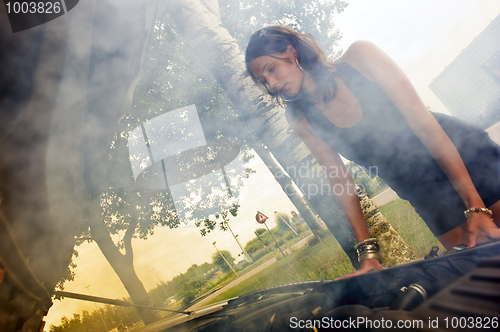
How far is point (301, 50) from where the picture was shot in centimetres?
145

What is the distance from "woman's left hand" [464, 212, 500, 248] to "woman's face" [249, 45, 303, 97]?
113 centimetres

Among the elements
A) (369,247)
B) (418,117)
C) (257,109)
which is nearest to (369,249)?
(369,247)

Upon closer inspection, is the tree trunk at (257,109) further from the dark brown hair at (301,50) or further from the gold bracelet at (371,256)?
the dark brown hair at (301,50)

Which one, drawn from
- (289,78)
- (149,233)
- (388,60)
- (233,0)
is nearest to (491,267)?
(388,60)

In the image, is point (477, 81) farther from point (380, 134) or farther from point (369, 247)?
point (369, 247)

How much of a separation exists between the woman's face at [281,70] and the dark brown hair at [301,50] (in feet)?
0.11

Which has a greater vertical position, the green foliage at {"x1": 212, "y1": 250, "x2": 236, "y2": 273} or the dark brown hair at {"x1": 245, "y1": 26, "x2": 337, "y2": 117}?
the dark brown hair at {"x1": 245, "y1": 26, "x2": 337, "y2": 117}

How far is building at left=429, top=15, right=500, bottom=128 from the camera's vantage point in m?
19.7

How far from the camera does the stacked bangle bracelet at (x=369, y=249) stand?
4.57 ft

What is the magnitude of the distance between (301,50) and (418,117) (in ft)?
2.65

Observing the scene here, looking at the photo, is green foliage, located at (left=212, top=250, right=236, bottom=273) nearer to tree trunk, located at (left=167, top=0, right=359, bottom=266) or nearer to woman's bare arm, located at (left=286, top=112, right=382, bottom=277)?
tree trunk, located at (left=167, top=0, right=359, bottom=266)

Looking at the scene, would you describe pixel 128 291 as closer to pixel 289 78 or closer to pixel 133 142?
pixel 133 142

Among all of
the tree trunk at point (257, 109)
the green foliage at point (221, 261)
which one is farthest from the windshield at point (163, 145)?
the green foliage at point (221, 261)

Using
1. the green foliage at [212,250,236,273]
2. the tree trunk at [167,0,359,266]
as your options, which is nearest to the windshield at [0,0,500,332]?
the tree trunk at [167,0,359,266]
